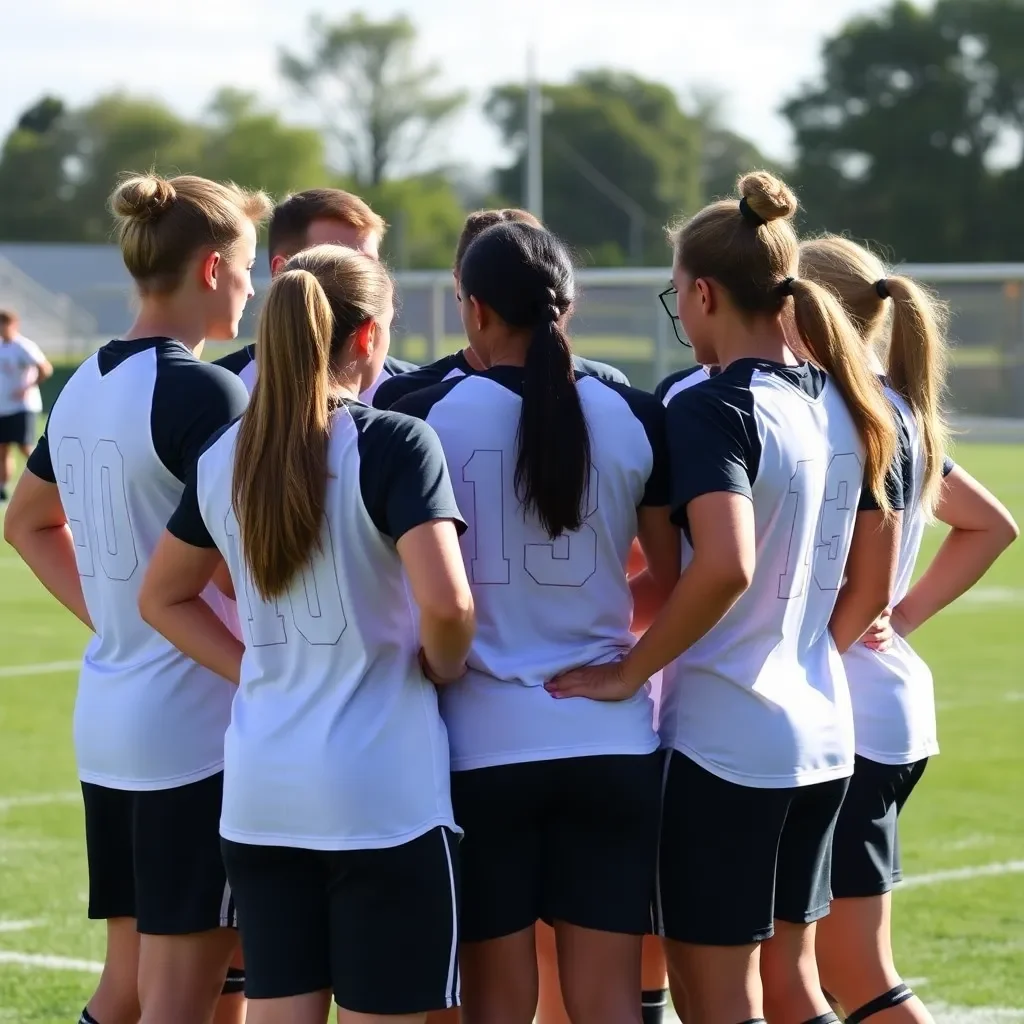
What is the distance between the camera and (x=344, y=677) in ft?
9.95

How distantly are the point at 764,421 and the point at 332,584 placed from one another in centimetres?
85

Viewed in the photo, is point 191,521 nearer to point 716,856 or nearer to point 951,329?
A: point 716,856

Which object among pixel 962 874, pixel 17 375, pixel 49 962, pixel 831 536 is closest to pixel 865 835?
pixel 831 536

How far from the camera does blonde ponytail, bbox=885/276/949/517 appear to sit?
12.1 ft

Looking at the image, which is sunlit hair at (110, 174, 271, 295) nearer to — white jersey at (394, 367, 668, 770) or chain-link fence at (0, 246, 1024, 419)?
white jersey at (394, 367, 668, 770)

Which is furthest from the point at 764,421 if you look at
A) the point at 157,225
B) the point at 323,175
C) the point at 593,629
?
the point at 323,175

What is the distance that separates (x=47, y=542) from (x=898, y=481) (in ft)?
5.98

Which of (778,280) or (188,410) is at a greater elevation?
(778,280)

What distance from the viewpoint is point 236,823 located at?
3068 millimetres

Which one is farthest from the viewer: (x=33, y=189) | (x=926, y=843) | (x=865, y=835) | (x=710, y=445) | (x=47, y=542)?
(x=33, y=189)

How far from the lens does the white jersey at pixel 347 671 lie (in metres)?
2.98

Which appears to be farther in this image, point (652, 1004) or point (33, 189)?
point (33, 189)

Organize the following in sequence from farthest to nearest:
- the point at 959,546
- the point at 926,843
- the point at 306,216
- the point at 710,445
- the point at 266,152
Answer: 1. the point at 266,152
2. the point at 926,843
3. the point at 306,216
4. the point at 959,546
5. the point at 710,445

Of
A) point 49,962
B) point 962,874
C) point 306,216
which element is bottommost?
point 962,874
